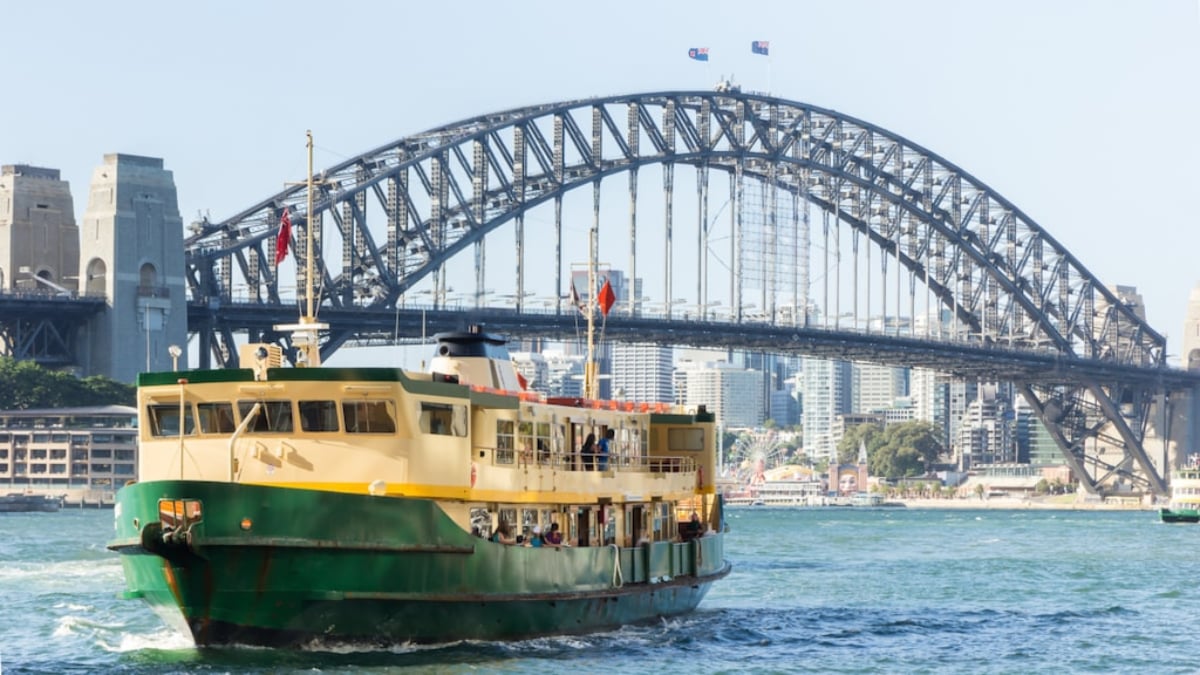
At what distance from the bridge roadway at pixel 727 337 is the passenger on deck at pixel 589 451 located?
53.2 m

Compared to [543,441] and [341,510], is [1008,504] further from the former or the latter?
[341,510]

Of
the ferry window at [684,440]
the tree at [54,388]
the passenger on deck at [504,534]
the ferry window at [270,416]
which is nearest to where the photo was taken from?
the ferry window at [270,416]

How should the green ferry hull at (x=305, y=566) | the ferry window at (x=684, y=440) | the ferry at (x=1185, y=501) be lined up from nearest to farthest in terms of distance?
the green ferry hull at (x=305, y=566), the ferry window at (x=684, y=440), the ferry at (x=1185, y=501)

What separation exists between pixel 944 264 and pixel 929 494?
192 ft

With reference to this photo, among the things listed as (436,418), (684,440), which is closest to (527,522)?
(436,418)


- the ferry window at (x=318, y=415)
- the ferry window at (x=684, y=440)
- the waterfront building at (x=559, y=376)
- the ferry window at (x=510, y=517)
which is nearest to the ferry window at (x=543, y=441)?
the ferry window at (x=510, y=517)

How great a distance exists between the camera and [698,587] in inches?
1485

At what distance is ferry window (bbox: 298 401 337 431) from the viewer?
94.8ft

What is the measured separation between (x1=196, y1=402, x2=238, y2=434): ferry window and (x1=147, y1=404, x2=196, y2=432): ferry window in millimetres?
238

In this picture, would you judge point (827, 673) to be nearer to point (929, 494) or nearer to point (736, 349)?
point (736, 349)

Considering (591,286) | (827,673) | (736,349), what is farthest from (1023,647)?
(736,349)

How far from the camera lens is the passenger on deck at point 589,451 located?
33.7 metres

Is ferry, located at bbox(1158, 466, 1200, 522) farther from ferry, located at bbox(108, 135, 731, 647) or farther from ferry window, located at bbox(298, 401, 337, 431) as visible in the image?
ferry window, located at bbox(298, 401, 337, 431)

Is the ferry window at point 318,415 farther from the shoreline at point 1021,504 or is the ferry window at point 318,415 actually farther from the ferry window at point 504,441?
the shoreline at point 1021,504
